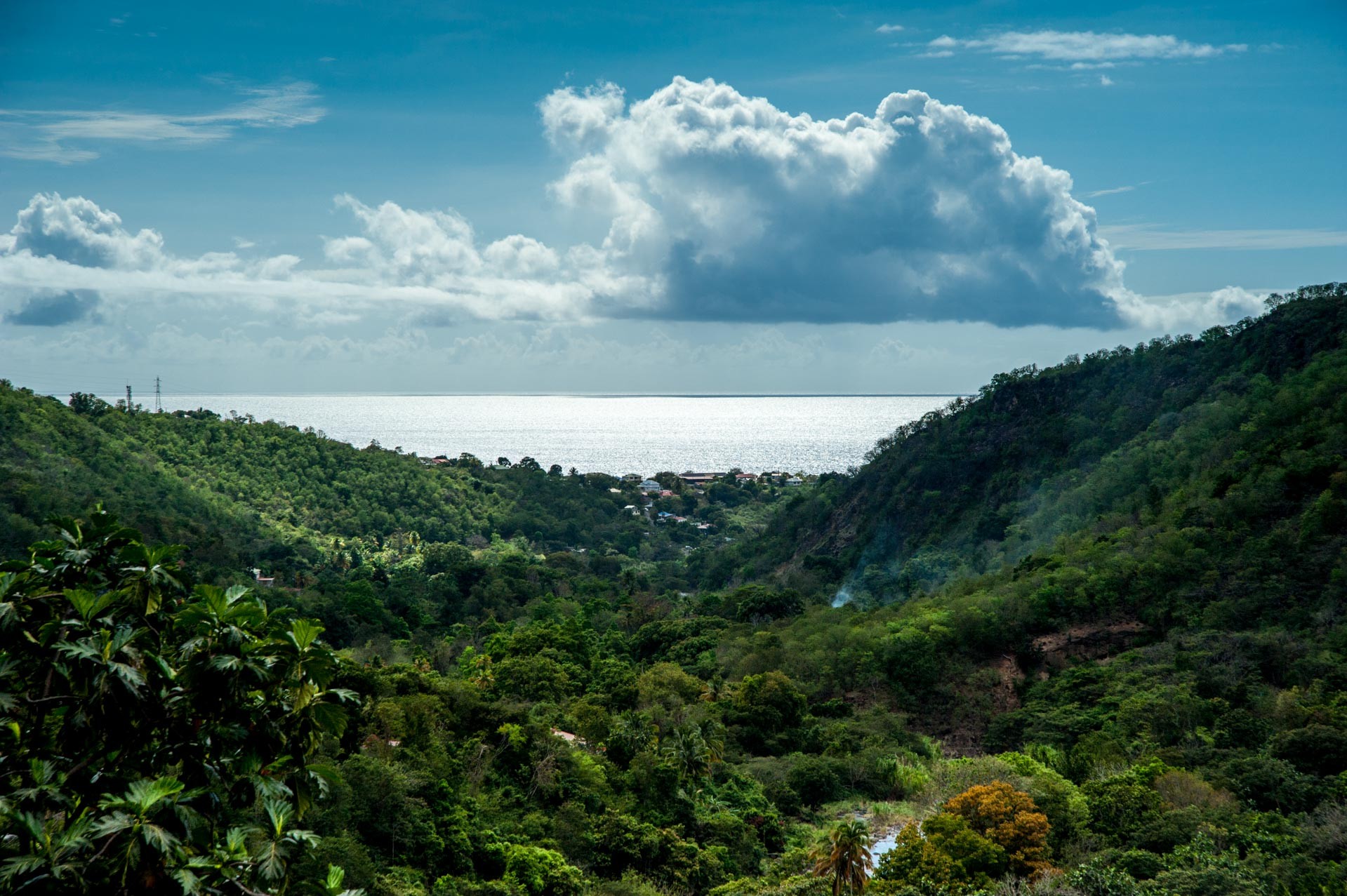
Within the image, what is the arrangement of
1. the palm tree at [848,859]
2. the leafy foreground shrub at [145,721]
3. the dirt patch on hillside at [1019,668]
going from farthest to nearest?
the dirt patch on hillside at [1019,668], the palm tree at [848,859], the leafy foreground shrub at [145,721]

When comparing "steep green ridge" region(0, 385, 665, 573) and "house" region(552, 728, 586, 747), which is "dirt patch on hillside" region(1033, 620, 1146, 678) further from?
"steep green ridge" region(0, 385, 665, 573)

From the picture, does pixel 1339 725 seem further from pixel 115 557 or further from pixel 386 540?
pixel 386 540

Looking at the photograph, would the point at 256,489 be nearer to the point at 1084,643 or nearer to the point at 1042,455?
the point at 1042,455

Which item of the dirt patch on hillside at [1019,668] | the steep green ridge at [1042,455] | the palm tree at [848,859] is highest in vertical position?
the steep green ridge at [1042,455]

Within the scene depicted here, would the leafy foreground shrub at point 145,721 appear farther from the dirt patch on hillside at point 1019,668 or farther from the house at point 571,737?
the dirt patch on hillside at point 1019,668

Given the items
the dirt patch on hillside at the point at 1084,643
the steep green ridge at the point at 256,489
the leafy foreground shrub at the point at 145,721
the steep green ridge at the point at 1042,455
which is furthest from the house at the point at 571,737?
the steep green ridge at the point at 256,489

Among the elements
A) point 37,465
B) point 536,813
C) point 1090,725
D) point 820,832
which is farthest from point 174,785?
point 37,465
